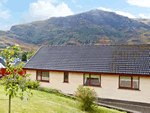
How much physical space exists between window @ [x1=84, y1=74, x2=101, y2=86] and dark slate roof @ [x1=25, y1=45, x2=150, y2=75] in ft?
2.20

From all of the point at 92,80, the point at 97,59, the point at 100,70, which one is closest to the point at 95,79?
the point at 92,80

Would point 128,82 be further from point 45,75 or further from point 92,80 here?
point 45,75

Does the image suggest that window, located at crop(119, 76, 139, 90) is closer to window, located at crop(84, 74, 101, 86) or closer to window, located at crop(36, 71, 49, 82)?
window, located at crop(84, 74, 101, 86)

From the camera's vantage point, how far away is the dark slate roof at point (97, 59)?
14.8 metres

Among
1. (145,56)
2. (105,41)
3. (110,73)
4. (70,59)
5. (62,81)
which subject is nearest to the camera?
(110,73)

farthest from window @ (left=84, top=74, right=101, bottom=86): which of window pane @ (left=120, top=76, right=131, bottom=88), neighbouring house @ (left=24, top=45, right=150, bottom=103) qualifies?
window pane @ (left=120, top=76, right=131, bottom=88)

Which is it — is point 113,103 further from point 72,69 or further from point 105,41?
point 105,41

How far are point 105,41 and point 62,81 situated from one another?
5410 inches

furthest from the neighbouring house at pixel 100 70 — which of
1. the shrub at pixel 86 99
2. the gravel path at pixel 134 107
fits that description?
the shrub at pixel 86 99

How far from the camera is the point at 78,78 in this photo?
16.0 meters

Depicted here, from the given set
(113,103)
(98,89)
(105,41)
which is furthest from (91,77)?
(105,41)

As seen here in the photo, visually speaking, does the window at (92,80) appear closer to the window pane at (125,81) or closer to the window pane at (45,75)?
the window pane at (125,81)

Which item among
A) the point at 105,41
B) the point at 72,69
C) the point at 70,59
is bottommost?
the point at 72,69

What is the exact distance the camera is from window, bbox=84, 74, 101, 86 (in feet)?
50.1
